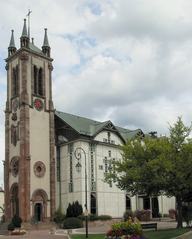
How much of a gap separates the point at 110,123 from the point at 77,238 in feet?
94.9

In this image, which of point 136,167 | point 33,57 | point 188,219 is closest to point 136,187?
point 136,167

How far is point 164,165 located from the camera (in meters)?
27.7

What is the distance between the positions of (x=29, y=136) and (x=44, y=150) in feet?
11.2

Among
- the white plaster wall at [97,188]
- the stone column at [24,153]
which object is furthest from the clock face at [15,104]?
the white plaster wall at [97,188]

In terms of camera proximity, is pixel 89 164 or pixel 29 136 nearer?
pixel 29 136

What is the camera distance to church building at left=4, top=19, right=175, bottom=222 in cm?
4509

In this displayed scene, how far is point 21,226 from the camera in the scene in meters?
40.3

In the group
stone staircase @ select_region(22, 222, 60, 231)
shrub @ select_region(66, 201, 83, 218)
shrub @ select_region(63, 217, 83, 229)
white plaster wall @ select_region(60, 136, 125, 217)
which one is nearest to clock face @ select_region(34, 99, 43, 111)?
white plaster wall @ select_region(60, 136, 125, 217)

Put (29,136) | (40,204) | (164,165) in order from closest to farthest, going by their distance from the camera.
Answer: (164,165) → (40,204) → (29,136)

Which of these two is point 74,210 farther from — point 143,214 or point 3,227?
point 143,214

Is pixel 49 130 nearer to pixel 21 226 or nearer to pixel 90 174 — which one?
pixel 90 174

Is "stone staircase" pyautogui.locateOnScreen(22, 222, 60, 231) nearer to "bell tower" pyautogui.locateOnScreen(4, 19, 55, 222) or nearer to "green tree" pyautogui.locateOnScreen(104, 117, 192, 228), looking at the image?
"bell tower" pyautogui.locateOnScreen(4, 19, 55, 222)

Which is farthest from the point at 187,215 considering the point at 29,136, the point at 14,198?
the point at 14,198

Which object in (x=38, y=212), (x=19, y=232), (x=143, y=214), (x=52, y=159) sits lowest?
(x=143, y=214)
